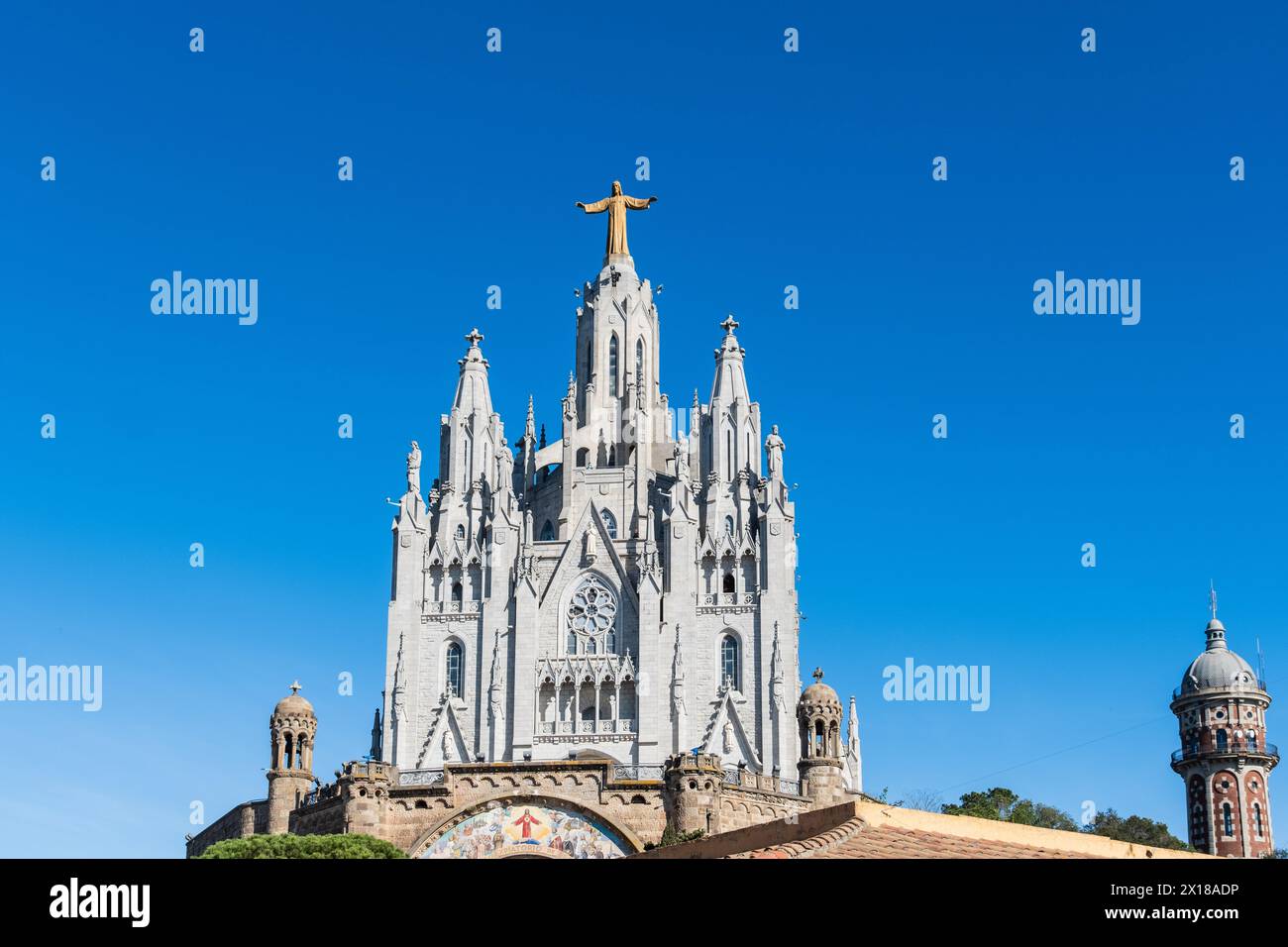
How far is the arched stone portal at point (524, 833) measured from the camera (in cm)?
6112

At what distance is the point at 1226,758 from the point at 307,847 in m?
50.3

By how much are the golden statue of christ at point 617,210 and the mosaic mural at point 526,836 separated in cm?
5143

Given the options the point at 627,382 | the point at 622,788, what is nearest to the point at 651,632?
the point at 627,382

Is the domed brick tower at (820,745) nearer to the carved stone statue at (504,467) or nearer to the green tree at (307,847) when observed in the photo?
the green tree at (307,847)

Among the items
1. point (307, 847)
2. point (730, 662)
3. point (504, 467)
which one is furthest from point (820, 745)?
point (504, 467)

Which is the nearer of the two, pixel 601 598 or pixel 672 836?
pixel 672 836

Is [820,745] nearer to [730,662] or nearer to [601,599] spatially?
[730,662]

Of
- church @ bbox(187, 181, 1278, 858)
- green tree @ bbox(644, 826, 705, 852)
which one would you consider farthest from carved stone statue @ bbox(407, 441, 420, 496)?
green tree @ bbox(644, 826, 705, 852)

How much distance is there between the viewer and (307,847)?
59.6 metres

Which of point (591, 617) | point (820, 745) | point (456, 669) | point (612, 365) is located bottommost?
point (820, 745)

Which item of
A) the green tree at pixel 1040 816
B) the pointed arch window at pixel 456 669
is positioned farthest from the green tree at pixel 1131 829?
the pointed arch window at pixel 456 669

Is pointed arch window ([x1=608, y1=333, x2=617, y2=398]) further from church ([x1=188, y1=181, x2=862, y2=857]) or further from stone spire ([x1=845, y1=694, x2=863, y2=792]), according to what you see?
stone spire ([x1=845, y1=694, x2=863, y2=792])
